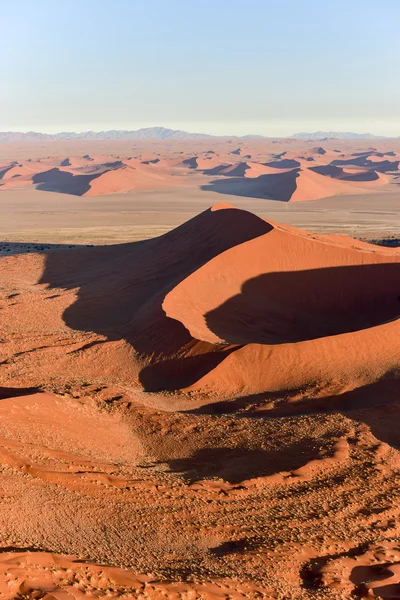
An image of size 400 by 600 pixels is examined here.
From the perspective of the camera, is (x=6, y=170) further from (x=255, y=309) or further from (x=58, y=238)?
(x=255, y=309)

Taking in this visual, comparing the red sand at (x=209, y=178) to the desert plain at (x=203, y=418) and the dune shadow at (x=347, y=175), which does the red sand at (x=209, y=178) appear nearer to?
the dune shadow at (x=347, y=175)

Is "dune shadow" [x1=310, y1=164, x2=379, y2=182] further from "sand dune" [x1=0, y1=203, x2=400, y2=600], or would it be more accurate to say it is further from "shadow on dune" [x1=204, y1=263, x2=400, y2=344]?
"shadow on dune" [x1=204, y1=263, x2=400, y2=344]

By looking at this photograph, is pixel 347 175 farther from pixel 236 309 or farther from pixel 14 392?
pixel 14 392

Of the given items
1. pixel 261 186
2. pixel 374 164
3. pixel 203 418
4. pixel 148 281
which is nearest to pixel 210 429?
pixel 203 418

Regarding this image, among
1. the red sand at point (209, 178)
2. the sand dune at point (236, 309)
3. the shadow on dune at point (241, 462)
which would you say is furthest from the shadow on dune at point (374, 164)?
the shadow on dune at point (241, 462)

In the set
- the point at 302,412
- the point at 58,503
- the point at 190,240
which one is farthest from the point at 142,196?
the point at 58,503

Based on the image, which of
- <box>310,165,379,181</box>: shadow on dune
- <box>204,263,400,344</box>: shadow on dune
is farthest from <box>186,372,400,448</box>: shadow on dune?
<box>310,165,379,181</box>: shadow on dune

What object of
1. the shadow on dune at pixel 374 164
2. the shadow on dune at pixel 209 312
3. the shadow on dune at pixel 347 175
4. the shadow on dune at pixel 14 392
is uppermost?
the shadow on dune at pixel 374 164
